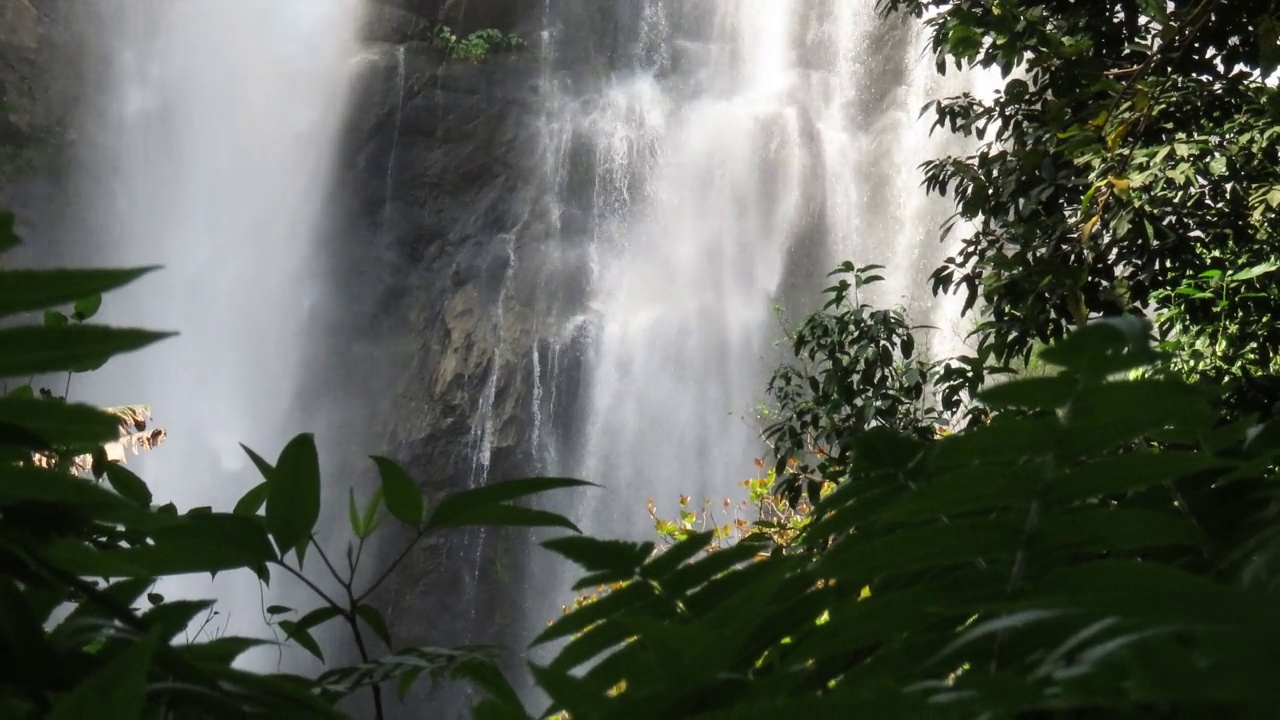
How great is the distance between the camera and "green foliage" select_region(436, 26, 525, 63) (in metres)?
11.5

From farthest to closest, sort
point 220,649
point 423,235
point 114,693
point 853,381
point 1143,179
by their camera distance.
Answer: point 423,235
point 853,381
point 1143,179
point 220,649
point 114,693

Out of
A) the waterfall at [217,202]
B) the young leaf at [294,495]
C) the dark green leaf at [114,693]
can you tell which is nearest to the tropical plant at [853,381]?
the young leaf at [294,495]

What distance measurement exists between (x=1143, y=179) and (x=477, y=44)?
33.0 ft

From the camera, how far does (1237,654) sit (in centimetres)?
19

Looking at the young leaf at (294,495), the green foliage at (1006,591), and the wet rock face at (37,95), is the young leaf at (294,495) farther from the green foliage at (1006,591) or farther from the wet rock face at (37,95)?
the wet rock face at (37,95)

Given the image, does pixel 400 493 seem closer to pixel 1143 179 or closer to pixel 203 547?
pixel 203 547

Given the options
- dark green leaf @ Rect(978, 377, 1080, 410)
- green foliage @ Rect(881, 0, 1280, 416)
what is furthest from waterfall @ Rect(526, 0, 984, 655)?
dark green leaf @ Rect(978, 377, 1080, 410)

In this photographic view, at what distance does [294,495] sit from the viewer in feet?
1.60

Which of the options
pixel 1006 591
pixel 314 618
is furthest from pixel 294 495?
pixel 1006 591

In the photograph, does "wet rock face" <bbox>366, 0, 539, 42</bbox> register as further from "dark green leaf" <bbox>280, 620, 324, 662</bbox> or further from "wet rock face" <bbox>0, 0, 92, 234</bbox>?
"dark green leaf" <bbox>280, 620, 324, 662</bbox>

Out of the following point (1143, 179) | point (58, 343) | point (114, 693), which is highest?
point (1143, 179)

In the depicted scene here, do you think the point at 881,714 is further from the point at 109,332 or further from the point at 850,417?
the point at 850,417

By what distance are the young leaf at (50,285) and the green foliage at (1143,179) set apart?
2.10 meters

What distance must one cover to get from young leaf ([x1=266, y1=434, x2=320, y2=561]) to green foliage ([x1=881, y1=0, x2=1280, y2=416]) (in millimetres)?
1978
